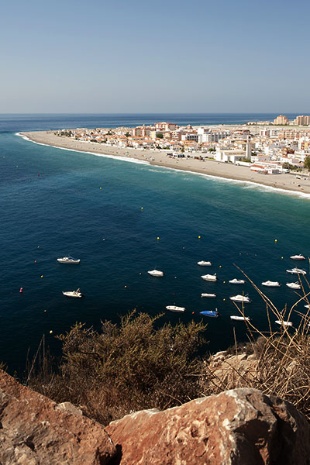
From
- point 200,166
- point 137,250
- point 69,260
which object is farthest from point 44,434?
point 200,166

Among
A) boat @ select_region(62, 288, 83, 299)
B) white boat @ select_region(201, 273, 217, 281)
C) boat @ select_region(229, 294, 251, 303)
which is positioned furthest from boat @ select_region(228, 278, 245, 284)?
boat @ select_region(62, 288, 83, 299)

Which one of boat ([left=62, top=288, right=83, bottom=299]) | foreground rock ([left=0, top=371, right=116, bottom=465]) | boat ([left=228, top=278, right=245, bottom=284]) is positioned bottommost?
boat ([left=228, top=278, right=245, bottom=284])

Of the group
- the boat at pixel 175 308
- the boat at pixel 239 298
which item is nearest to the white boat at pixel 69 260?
the boat at pixel 175 308

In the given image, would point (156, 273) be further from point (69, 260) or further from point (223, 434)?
point (223, 434)

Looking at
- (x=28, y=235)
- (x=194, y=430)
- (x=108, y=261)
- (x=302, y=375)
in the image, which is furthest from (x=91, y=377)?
(x=28, y=235)

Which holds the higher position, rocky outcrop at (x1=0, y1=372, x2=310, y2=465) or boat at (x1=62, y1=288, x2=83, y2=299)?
rocky outcrop at (x1=0, y1=372, x2=310, y2=465)

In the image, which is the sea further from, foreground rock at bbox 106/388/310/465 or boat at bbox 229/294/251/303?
foreground rock at bbox 106/388/310/465

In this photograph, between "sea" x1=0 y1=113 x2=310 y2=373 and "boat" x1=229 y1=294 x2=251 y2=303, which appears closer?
"sea" x1=0 y1=113 x2=310 y2=373

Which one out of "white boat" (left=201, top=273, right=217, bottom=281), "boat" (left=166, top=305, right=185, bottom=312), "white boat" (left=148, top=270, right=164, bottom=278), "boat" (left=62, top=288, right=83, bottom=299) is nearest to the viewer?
"boat" (left=166, top=305, right=185, bottom=312)

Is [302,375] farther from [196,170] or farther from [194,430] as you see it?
[196,170]
